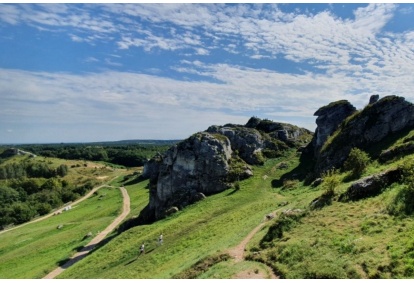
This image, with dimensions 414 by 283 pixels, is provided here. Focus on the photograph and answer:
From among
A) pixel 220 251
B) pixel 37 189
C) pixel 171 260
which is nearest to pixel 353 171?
pixel 220 251

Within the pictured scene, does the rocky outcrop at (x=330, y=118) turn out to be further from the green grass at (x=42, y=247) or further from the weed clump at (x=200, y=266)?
the weed clump at (x=200, y=266)

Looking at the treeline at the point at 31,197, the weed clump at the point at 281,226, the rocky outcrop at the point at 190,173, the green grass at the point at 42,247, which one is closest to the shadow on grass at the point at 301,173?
the rocky outcrop at the point at 190,173

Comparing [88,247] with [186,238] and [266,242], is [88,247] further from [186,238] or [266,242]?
[266,242]

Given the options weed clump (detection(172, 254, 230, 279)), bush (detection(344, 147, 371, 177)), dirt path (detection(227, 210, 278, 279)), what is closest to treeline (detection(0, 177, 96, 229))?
dirt path (detection(227, 210, 278, 279))

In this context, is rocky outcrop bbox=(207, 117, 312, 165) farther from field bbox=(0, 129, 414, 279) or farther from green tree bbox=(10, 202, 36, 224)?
green tree bbox=(10, 202, 36, 224)

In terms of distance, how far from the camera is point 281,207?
40.2 m

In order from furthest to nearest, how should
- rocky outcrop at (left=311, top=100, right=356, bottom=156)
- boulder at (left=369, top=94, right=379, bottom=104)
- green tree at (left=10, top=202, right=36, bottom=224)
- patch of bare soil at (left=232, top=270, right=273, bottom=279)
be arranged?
green tree at (left=10, top=202, right=36, bottom=224) < rocky outcrop at (left=311, top=100, right=356, bottom=156) < boulder at (left=369, top=94, right=379, bottom=104) < patch of bare soil at (left=232, top=270, right=273, bottom=279)

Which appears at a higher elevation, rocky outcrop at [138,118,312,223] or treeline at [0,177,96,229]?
rocky outcrop at [138,118,312,223]

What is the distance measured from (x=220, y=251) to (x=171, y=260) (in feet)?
28.1

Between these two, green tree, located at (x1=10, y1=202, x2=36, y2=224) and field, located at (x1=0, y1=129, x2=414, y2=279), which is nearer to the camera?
field, located at (x1=0, y1=129, x2=414, y2=279)

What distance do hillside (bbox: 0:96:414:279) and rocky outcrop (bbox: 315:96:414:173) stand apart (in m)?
0.17

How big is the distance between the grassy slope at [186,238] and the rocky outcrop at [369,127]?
11078 mm

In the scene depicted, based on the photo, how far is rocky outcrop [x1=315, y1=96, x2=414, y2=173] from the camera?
52469mm

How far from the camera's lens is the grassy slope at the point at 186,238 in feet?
109
